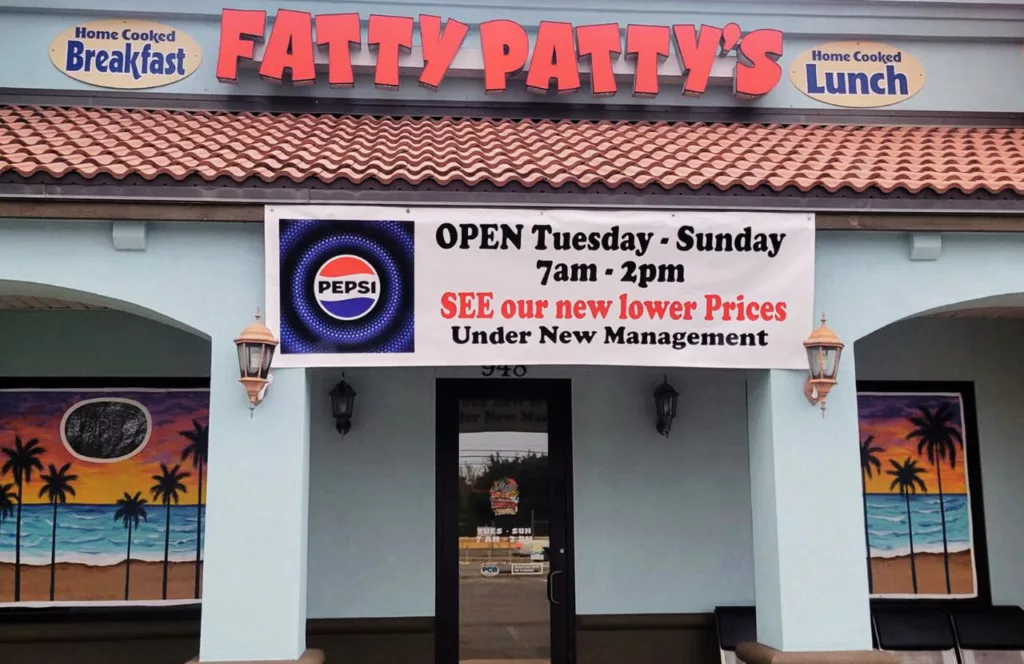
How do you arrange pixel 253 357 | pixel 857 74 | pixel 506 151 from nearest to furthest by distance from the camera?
1. pixel 253 357
2. pixel 506 151
3. pixel 857 74

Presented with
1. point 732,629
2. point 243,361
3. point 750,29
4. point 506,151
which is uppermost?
point 750,29

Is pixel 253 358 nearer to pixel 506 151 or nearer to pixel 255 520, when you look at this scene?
pixel 255 520

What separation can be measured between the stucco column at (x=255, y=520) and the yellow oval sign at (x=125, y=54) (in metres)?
4.01

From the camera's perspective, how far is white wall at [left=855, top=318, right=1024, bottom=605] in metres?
9.17

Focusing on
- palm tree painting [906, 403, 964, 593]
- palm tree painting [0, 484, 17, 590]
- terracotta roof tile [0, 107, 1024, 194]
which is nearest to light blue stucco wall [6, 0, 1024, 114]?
terracotta roof tile [0, 107, 1024, 194]

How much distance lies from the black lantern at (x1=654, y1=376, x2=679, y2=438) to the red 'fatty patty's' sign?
3.02m

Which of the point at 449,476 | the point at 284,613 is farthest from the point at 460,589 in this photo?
the point at 284,613

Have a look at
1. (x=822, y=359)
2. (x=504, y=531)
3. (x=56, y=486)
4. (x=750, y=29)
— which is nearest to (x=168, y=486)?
(x=56, y=486)

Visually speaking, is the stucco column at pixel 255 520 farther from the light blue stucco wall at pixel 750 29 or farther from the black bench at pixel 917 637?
the black bench at pixel 917 637

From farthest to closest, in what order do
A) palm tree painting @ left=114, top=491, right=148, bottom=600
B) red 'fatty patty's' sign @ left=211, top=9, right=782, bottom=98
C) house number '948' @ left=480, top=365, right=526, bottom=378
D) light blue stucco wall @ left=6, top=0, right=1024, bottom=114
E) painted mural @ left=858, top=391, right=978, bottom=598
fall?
light blue stucco wall @ left=6, top=0, right=1024, bottom=114, red 'fatty patty's' sign @ left=211, top=9, right=782, bottom=98, painted mural @ left=858, top=391, right=978, bottom=598, house number '948' @ left=480, top=365, right=526, bottom=378, palm tree painting @ left=114, top=491, right=148, bottom=600

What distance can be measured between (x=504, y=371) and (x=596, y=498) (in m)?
1.51

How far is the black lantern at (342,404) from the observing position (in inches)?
335

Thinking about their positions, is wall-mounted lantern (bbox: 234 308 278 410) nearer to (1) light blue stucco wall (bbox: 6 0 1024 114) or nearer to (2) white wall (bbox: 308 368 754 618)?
(2) white wall (bbox: 308 368 754 618)

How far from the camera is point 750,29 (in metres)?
9.84
